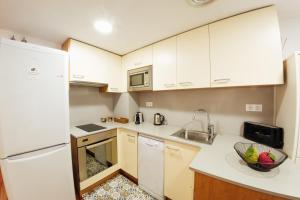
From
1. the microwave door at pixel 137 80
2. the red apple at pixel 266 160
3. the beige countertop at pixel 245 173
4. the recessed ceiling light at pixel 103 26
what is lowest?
the beige countertop at pixel 245 173

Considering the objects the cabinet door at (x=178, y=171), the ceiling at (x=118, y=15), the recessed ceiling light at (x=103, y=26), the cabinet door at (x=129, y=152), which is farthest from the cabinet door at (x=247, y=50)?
the cabinet door at (x=129, y=152)

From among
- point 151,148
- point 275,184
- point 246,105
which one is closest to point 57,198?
point 151,148

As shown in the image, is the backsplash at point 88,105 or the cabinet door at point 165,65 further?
the backsplash at point 88,105

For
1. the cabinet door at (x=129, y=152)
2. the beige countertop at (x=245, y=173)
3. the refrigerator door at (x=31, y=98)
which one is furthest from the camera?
the cabinet door at (x=129, y=152)

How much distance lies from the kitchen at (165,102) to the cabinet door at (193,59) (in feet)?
0.04

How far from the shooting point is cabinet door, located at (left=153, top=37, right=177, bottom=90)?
167 centimetres

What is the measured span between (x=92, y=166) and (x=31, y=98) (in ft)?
3.62

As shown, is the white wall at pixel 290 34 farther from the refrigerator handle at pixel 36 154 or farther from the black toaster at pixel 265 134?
the refrigerator handle at pixel 36 154

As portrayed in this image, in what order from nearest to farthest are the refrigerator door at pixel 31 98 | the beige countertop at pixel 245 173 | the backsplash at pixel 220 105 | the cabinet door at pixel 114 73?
the beige countertop at pixel 245 173 → the refrigerator door at pixel 31 98 → the backsplash at pixel 220 105 → the cabinet door at pixel 114 73

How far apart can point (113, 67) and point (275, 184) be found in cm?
222

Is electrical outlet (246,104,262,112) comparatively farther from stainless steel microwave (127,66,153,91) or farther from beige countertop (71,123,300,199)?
stainless steel microwave (127,66,153,91)

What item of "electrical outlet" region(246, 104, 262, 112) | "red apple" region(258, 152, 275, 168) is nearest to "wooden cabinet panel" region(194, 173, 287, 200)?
"red apple" region(258, 152, 275, 168)

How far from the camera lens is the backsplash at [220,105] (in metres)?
1.38

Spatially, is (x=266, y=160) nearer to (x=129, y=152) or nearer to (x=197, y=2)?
(x=197, y=2)
